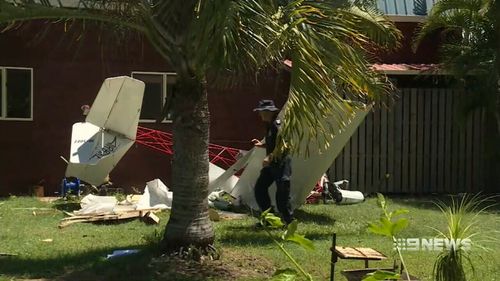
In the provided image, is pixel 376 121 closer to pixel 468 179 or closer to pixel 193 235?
pixel 468 179

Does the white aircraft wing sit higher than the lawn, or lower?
higher

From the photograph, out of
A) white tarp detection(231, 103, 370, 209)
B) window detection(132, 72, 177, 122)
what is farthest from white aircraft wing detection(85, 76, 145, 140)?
white tarp detection(231, 103, 370, 209)

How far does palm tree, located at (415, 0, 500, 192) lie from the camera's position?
12.9 metres

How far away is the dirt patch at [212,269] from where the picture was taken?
276 inches

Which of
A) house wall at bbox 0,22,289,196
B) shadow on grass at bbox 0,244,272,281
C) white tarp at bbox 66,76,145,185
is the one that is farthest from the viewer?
house wall at bbox 0,22,289,196

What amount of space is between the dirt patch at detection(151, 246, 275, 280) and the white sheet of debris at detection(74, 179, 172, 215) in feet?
11.5

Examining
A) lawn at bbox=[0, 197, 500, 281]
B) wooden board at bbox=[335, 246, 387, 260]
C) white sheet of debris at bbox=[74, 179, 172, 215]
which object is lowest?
lawn at bbox=[0, 197, 500, 281]

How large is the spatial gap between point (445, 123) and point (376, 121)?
62.0 inches

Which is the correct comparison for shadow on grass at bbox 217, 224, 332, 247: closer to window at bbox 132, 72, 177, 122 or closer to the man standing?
the man standing

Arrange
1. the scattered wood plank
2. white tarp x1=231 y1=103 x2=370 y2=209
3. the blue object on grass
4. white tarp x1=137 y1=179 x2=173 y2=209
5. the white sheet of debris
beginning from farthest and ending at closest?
the blue object on grass → white tarp x1=137 y1=179 x2=173 y2=209 → the white sheet of debris → white tarp x1=231 y1=103 x2=370 y2=209 → the scattered wood plank

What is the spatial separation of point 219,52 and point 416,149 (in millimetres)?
9353

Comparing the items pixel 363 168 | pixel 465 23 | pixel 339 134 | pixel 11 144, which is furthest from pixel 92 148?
pixel 465 23

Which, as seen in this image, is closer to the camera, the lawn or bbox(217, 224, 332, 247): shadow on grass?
the lawn

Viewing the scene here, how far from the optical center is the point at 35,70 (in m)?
13.6
